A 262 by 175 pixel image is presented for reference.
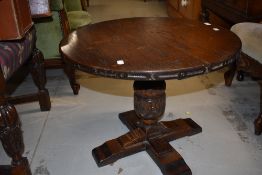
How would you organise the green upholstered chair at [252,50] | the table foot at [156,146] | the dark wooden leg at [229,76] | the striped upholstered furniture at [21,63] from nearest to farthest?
1. the striped upholstered furniture at [21,63]
2. the table foot at [156,146]
3. the green upholstered chair at [252,50]
4. the dark wooden leg at [229,76]

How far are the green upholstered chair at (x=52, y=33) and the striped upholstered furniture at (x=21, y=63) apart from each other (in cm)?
42

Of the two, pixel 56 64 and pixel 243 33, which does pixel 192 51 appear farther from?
pixel 56 64

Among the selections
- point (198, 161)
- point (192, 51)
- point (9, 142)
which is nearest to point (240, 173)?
point (198, 161)

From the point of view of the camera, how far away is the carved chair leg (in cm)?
133

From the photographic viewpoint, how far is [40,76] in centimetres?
210

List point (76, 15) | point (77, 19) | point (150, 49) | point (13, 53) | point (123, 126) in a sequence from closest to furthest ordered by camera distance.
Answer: point (150, 49) → point (13, 53) → point (123, 126) → point (77, 19) → point (76, 15)

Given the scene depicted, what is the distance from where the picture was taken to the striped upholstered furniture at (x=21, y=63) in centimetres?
148

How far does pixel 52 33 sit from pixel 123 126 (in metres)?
1.03

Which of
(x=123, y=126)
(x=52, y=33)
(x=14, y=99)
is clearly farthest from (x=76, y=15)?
(x=123, y=126)

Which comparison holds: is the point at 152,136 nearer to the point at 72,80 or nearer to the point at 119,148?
the point at 119,148

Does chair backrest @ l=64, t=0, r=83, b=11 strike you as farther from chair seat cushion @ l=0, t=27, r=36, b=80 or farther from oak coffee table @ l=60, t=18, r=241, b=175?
oak coffee table @ l=60, t=18, r=241, b=175

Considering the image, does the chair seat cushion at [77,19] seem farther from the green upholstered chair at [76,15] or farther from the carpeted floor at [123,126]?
the carpeted floor at [123,126]

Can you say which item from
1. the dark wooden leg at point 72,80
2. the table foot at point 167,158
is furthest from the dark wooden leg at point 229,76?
the dark wooden leg at point 72,80

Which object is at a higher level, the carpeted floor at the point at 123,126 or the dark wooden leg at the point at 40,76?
the dark wooden leg at the point at 40,76
